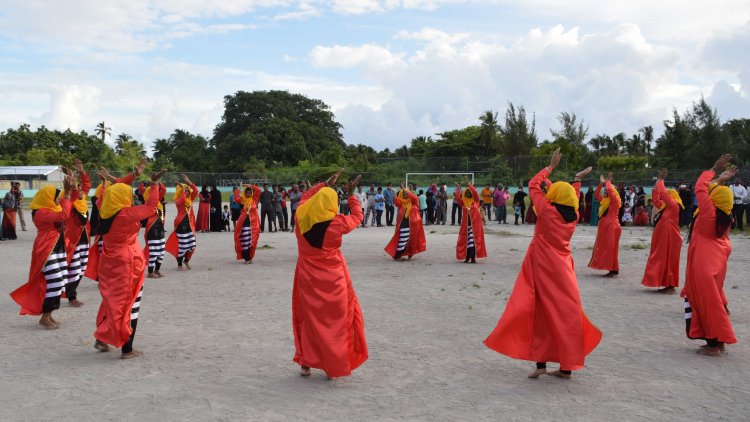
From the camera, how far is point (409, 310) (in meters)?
9.42

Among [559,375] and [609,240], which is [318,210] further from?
[609,240]

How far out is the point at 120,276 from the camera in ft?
22.5

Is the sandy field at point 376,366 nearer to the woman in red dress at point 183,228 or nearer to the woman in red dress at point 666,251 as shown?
the woman in red dress at point 666,251

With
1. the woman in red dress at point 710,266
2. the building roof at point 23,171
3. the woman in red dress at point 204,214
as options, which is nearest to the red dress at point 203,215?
the woman in red dress at point 204,214

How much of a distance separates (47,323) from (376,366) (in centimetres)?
448

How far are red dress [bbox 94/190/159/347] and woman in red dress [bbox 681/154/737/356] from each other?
5.93 m

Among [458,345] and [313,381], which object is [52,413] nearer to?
[313,381]

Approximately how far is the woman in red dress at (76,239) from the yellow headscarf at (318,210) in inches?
184

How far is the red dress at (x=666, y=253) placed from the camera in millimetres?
10742

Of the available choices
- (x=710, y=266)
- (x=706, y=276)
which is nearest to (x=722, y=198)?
(x=710, y=266)

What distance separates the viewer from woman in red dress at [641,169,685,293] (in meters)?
10.7

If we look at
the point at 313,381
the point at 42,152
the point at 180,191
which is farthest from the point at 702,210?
the point at 42,152

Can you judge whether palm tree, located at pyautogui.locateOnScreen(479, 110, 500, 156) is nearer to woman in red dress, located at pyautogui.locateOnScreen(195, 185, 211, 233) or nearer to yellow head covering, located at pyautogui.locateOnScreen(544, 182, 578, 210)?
woman in red dress, located at pyautogui.locateOnScreen(195, 185, 211, 233)

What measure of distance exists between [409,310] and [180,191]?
6.60 meters
